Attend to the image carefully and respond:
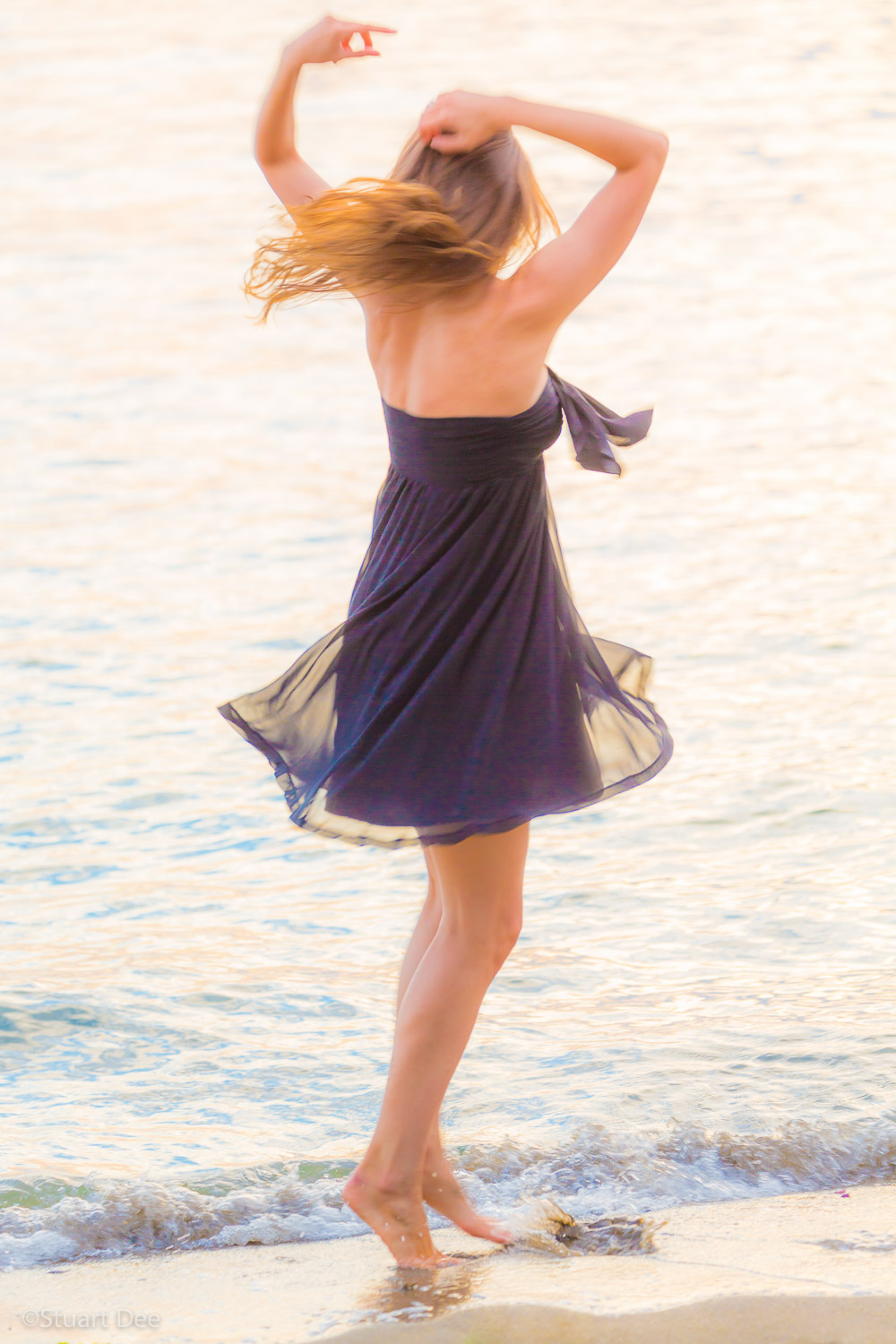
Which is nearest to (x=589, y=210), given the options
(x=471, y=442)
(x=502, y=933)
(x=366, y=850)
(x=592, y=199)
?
(x=592, y=199)

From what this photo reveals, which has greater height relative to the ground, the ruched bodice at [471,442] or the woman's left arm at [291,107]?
the woman's left arm at [291,107]

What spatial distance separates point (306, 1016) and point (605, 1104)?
2.55 feet

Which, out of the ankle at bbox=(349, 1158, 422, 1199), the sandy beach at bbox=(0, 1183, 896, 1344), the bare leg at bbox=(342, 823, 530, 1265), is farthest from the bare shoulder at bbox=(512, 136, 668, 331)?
the sandy beach at bbox=(0, 1183, 896, 1344)

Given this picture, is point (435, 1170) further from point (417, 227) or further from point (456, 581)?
point (417, 227)

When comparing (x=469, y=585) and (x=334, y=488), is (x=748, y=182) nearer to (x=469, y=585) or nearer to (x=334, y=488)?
(x=334, y=488)

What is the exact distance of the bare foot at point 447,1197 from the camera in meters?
2.73

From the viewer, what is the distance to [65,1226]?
296 centimetres

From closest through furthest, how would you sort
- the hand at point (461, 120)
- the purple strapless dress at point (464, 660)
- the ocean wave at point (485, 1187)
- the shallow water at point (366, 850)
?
the hand at point (461, 120), the purple strapless dress at point (464, 660), the ocean wave at point (485, 1187), the shallow water at point (366, 850)

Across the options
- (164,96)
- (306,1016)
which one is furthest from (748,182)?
(306,1016)

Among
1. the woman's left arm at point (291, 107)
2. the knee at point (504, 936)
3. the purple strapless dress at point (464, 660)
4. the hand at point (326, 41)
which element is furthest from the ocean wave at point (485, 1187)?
the hand at point (326, 41)

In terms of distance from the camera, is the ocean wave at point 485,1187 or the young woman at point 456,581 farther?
the ocean wave at point 485,1187

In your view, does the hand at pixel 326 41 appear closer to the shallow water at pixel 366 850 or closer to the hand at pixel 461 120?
the hand at pixel 461 120

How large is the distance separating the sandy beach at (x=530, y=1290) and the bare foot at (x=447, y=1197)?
0.04 meters

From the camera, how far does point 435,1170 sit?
273 cm
